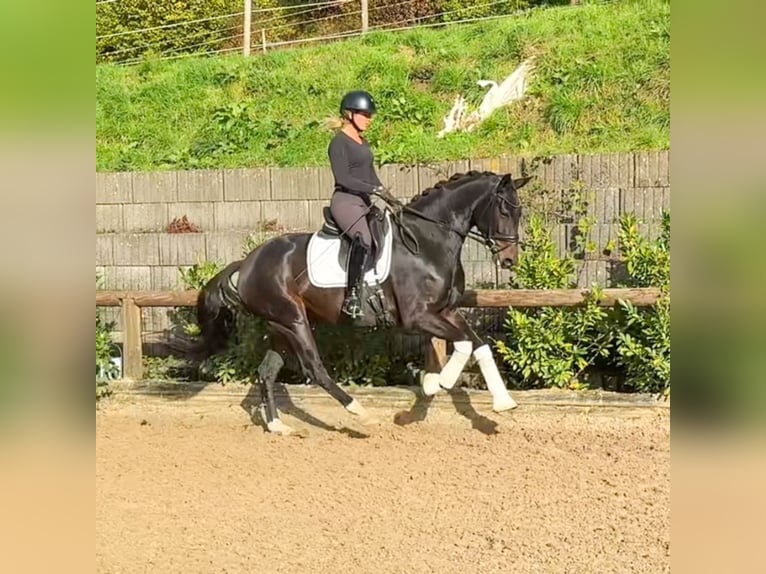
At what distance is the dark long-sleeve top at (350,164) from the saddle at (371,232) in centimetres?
20

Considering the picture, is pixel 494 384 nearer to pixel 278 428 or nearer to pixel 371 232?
pixel 371 232

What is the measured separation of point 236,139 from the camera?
1242 cm

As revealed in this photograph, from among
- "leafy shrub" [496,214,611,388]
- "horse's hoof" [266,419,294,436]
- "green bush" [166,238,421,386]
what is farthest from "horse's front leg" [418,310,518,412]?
"green bush" [166,238,421,386]

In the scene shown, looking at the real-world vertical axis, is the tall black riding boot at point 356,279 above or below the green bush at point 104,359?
above

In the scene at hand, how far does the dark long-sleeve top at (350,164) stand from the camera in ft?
20.3

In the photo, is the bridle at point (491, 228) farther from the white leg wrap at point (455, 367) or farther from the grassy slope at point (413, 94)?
the grassy slope at point (413, 94)

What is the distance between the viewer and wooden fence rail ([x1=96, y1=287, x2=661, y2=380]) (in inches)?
264

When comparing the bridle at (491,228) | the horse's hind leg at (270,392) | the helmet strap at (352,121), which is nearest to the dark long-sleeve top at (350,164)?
the helmet strap at (352,121)

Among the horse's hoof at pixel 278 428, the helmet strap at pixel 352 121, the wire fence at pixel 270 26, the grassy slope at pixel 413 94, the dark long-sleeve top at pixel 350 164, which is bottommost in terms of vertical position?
the horse's hoof at pixel 278 428

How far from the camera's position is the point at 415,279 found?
6.35 metres

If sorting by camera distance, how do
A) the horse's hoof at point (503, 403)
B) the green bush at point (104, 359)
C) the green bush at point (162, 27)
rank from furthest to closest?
the green bush at point (162, 27) < the green bush at point (104, 359) < the horse's hoof at point (503, 403)
